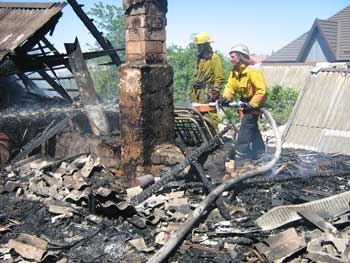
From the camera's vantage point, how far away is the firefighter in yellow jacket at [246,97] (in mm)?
6781

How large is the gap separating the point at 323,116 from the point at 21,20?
28.3ft

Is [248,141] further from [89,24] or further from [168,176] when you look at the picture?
[89,24]

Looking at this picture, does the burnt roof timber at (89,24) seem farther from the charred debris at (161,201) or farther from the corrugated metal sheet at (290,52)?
the corrugated metal sheet at (290,52)

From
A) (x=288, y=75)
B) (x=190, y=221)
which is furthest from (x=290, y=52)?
(x=190, y=221)

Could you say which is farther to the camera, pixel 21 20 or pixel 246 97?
pixel 21 20

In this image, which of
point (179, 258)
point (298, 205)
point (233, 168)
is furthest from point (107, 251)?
point (233, 168)

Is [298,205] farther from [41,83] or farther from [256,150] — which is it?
[41,83]

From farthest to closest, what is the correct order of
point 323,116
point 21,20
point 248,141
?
1. point 323,116
2. point 21,20
3. point 248,141

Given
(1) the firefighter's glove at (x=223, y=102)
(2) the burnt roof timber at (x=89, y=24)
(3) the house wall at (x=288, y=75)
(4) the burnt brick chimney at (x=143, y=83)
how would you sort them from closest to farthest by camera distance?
(4) the burnt brick chimney at (x=143, y=83) → (1) the firefighter's glove at (x=223, y=102) → (2) the burnt roof timber at (x=89, y=24) → (3) the house wall at (x=288, y=75)

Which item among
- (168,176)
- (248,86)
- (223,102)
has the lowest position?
(168,176)

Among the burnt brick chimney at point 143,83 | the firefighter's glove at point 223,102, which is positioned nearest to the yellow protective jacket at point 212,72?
the firefighter's glove at point 223,102

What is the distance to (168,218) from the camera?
14.9ft

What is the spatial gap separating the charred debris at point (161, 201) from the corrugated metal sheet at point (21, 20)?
1.90 m

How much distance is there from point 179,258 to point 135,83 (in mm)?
2726
